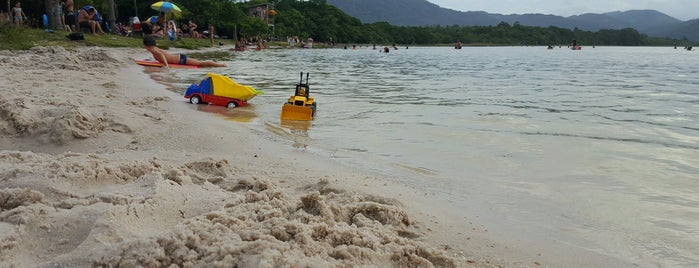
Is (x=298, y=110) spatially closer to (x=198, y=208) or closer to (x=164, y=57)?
(x=198, y=208)

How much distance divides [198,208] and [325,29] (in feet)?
370

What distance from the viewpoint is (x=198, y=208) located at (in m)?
2.55

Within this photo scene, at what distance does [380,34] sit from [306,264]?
453 ft

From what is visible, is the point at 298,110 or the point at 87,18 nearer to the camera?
the point at 298,110

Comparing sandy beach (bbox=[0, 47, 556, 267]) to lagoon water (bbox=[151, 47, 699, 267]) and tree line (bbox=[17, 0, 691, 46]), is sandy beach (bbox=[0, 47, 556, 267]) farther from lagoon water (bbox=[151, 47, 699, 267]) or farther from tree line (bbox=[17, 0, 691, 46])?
tree line (bbox=[17, 0, 691, 46])

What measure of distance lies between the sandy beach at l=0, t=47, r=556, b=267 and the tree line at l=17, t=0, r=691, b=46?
2943 cm

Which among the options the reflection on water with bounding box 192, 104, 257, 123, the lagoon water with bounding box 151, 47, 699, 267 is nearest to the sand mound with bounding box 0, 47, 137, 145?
the reflection on water with bounding box 192, 104, 257, 123

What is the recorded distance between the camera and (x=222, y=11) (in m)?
58.2

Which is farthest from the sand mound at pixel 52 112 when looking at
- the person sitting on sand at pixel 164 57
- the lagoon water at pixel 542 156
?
the person sitting on sand at pixel 164 57

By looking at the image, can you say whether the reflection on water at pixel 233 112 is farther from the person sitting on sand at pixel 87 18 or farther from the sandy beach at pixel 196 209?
the person sitting on sand at pixel 87 18

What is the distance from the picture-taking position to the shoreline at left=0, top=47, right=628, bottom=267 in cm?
194

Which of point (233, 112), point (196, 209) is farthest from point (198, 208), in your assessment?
point (233, 112)

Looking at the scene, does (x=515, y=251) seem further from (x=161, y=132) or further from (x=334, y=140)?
(x=161, y=132)

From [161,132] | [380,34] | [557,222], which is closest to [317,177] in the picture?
[557,222]
